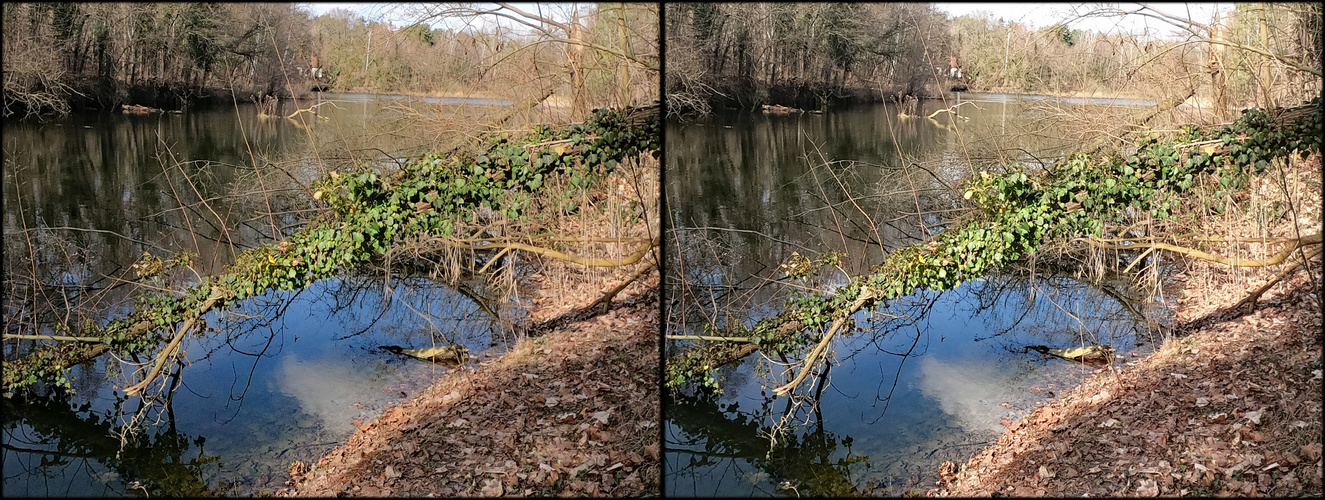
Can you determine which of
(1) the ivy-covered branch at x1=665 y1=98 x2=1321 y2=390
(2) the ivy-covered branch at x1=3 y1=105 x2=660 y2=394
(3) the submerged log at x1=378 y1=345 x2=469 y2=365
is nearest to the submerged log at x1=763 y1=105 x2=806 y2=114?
(2) the ivy-covered branch at x1=3 y1=105 x2=660 y2=394

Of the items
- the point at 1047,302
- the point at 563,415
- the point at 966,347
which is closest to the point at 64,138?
the point at 563,415

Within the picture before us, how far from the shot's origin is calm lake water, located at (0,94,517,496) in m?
3.37

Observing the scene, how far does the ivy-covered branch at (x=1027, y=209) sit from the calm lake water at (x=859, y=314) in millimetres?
155

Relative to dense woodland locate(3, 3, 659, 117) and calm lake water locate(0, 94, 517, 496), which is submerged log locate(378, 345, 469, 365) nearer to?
calm lake water locate(0, 94, 517, 496)

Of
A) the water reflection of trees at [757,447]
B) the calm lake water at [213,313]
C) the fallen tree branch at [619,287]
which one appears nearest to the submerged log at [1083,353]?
the water reflection of trees at [757,447]

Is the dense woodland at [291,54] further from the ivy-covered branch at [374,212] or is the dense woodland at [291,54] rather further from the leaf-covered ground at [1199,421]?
the leaf-covered ground at [1199,421]

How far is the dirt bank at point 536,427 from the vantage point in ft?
10.4

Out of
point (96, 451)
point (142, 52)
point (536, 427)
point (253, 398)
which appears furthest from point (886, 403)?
point (142, 52)

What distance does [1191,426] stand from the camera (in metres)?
3.62

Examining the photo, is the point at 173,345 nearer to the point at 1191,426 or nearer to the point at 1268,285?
the point at 1191,426

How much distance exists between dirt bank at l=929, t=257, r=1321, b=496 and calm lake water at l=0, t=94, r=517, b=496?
2584 mm

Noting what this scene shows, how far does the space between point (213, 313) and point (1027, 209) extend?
12.3 feet

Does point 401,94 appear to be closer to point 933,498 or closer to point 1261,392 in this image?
point 933,498

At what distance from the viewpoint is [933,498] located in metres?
3.32
